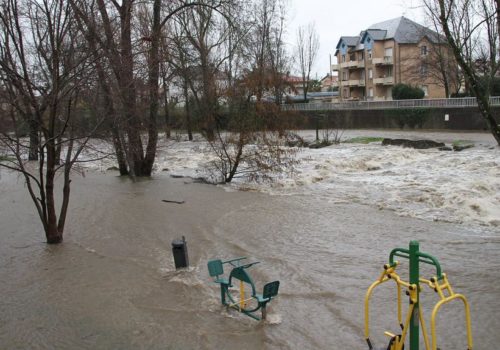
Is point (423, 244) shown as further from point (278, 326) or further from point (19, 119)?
point (19, 119)

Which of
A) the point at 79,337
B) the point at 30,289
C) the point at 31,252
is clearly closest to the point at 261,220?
the point at 31,252

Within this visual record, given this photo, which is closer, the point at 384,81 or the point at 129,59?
the point at 129,59

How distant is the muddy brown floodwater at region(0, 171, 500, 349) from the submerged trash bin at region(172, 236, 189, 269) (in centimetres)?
20

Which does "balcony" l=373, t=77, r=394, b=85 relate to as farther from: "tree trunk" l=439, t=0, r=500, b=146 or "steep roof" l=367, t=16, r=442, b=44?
"tree trunk" l=439, t=0, r=500, b=146

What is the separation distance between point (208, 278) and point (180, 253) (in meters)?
0.62

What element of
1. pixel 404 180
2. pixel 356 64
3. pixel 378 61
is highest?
pixel 356 64

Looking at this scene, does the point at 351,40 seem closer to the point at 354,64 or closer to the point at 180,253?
the point at 354,64

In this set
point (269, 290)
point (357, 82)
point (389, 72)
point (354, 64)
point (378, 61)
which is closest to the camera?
point (269, 290)

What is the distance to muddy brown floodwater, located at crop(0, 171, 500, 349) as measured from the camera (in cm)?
604

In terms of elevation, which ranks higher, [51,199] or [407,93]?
[407,93]

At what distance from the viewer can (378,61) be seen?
235 feet

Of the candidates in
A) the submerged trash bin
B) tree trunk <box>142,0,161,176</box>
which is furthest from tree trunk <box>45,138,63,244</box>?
tree trunk <box>142,0,161,176</box>

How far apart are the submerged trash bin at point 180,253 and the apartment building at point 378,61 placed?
55973mm

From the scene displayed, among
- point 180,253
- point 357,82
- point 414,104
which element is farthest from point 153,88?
point 357,82
